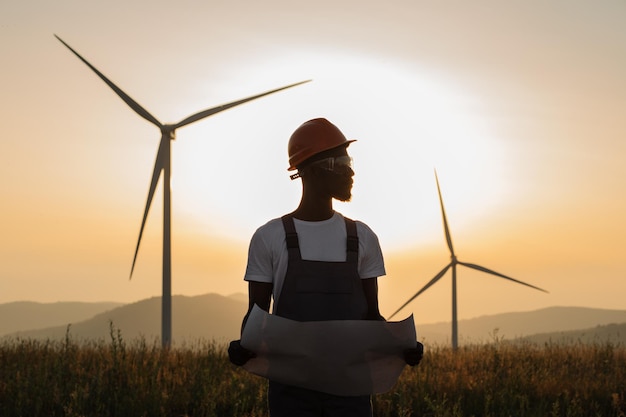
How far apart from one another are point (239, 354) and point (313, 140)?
1.35m

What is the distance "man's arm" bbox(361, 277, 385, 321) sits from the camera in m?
4.54

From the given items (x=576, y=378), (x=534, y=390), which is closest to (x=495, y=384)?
(x=534, y=390)

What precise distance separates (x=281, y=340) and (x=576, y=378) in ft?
31.9

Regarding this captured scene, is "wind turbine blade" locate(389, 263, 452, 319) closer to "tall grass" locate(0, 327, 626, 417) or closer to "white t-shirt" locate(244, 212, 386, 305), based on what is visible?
"tall grass" locate(0, 327, 626, 417)

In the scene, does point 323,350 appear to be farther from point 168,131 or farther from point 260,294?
point 168,131

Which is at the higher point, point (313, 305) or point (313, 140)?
point (313, 140)

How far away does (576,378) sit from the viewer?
40.5 feet

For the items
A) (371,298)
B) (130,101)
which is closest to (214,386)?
(371,298)

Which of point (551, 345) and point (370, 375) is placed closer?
point (370, 375)

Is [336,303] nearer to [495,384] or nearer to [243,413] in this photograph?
[243,413]

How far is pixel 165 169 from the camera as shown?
19609mm

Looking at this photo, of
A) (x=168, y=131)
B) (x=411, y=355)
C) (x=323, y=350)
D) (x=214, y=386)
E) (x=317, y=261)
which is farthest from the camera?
(x=168, y=131)

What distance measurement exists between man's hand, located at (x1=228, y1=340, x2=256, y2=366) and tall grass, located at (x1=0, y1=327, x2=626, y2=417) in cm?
337

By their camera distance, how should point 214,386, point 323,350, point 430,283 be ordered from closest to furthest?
point 323,350 < point 214,386 < point 430,283
